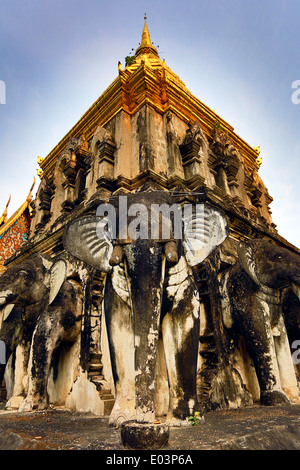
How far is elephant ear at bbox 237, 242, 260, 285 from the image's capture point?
165 inches

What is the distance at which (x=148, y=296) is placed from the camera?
98.3 inches

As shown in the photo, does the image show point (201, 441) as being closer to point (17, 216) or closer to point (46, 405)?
point (46, 405)

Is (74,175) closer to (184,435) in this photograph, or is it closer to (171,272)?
(171,272)

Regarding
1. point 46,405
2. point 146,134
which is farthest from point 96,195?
point 46,405

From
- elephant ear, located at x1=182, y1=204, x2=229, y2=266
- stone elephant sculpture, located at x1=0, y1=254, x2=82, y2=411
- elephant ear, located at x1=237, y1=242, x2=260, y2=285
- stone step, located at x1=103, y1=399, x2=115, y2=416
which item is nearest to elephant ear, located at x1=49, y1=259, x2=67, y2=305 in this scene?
stone elephant sculpture, located at x1=0, y1=254, x2=82, y2=411

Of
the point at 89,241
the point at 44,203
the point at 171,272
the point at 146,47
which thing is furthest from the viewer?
the point at 146,47

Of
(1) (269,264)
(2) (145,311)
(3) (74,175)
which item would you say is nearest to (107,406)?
(2) (145,311)

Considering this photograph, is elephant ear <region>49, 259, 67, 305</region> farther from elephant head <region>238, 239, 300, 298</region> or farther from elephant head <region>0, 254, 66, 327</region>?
elephant head <region>238, 239, 300, 298</region>

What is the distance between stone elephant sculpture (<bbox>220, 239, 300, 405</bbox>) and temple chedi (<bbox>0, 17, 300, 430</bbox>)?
0.06 ft

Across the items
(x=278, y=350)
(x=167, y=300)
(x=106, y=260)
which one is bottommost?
(x=278, y=350)

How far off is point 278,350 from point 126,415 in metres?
2.49

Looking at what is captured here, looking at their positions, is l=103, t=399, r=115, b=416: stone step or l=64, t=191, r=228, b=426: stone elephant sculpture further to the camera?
l=103, t=399, r=115, b=416: stone step

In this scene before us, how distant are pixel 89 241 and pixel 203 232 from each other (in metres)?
1.18
